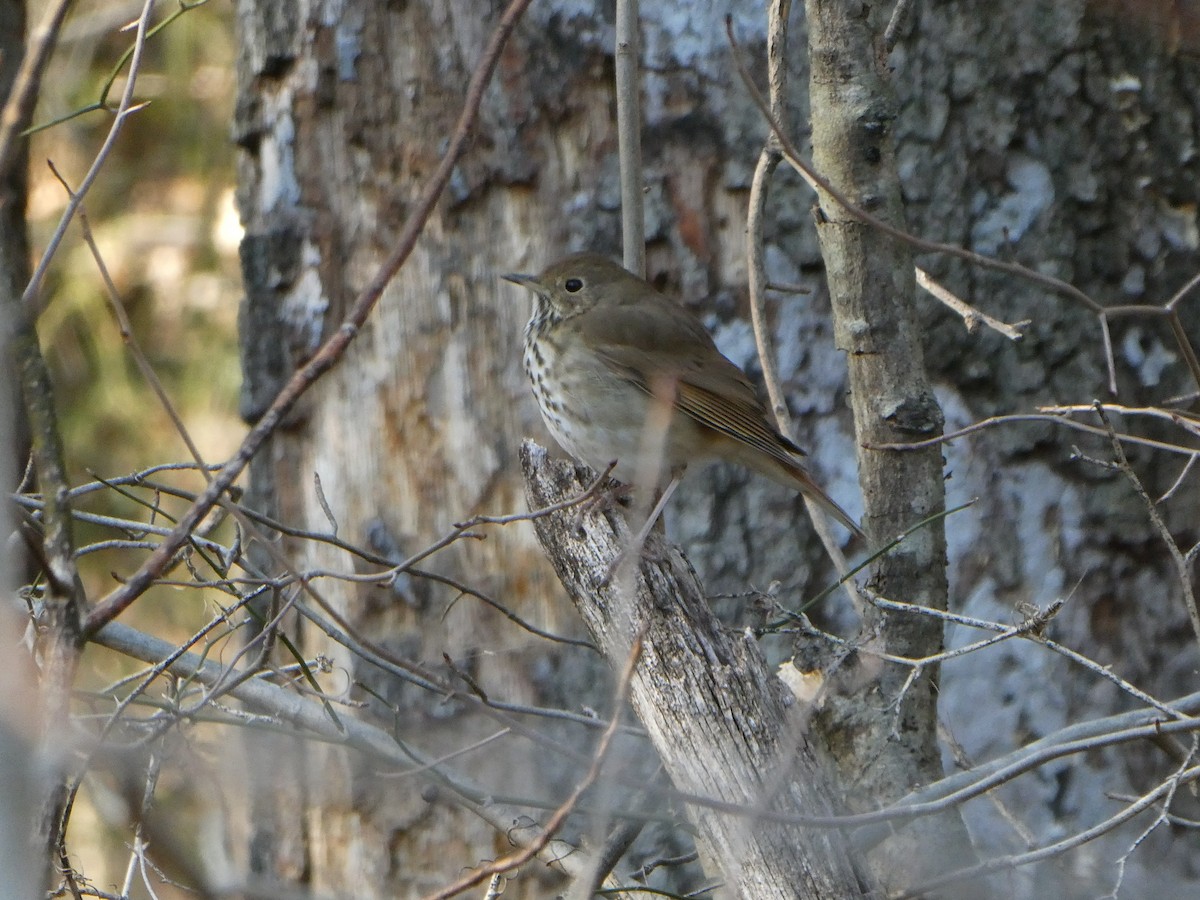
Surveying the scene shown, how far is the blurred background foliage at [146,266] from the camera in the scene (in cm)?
521

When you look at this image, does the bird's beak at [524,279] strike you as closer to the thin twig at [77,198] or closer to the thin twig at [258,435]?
the thin twig at [77,198]

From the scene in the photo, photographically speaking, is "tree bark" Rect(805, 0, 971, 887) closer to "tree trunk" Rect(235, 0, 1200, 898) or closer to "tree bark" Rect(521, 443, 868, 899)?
"tree bark" Rect(521, 443, 868, 899)

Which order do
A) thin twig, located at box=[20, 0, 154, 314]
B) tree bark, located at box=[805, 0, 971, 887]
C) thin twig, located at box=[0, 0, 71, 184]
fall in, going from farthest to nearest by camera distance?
1. tree bark, located at box=[805, 0, 971, 887]
2. thin twig, located at box=[20, 0, 154, 314]
3. thin twig, located at box=[0, 0, 71, 184]

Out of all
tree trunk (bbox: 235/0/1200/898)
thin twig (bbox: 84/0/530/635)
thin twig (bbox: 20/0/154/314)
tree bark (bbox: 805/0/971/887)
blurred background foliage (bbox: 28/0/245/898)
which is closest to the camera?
thin twig (bbox: 84/0/530/635)

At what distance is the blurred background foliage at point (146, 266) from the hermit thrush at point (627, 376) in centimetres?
236

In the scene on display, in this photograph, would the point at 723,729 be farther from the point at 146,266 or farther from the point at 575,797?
the point at 146,266

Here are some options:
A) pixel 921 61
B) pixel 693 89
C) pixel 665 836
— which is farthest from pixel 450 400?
pixel 921 61

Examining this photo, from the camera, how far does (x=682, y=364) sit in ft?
9.98

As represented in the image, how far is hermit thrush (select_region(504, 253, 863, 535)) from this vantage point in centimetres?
290

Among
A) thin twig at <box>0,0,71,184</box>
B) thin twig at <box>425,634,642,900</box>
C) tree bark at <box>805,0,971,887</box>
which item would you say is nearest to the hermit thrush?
tree bark at <box>805,0,971,887</box>

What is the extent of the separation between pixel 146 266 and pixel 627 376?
3152 millimetres

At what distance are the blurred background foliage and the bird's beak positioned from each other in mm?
2425

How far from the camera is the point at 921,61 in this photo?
2.80 m

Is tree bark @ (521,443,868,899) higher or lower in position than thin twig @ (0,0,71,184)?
lower
